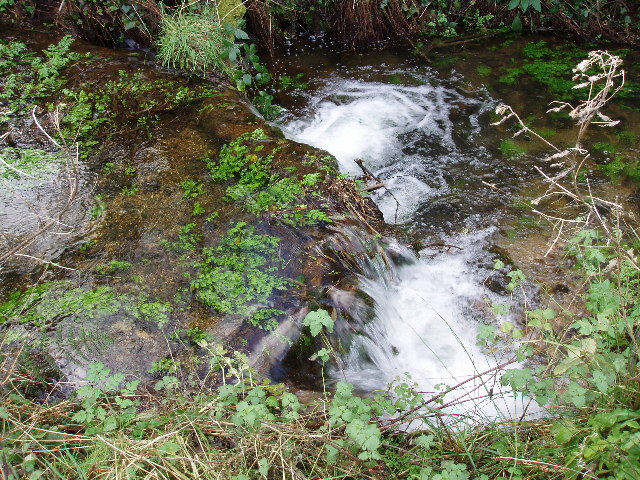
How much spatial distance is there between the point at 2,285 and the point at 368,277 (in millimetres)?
2378

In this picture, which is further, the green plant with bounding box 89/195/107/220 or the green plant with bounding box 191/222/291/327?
the green plant with bounding box 89/195/107/220

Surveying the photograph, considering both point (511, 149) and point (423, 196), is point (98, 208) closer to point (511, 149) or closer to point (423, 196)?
point (423, 196)

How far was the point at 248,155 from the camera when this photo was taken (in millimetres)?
4250

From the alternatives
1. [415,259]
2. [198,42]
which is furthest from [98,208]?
[415,259]

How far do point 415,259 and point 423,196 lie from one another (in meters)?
0.89

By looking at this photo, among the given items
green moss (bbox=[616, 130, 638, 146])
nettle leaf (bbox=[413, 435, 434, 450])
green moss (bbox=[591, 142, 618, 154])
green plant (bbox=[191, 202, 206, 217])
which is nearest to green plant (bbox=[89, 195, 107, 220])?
green plant (bbox=[191, 202, 206, 217])

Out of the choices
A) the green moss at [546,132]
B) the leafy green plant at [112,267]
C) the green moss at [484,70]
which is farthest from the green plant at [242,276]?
the green moss at [484,70]

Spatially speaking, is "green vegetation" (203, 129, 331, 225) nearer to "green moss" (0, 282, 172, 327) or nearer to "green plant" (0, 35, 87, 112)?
"green moss" (0, 282, 172, 327)

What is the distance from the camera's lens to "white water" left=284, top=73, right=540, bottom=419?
3.27 meters

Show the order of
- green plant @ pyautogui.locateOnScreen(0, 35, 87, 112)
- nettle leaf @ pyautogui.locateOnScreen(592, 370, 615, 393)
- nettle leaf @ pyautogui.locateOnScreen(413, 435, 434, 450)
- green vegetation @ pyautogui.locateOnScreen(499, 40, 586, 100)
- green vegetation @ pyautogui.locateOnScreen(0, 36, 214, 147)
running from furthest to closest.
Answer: green vegetation @ pyautogui.locateOnScreen(499, 40, 586, 100), green plant @ pyautogui.locateOnScreen(0, 35, 87, 112), green vegetation @ pyautogui.locateOnScreen(0, 36, 214, 147), nettle leaf @ pyautogui.locateOnScreen(413, 435, 434, 450), nettle leaf @ pyautogui.locateOnScreen(592, 370, 615, 393)

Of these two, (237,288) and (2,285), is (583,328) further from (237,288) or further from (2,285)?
(2,285)

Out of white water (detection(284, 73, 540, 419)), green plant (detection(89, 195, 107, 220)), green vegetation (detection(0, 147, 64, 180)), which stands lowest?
white water (detection(284, 73, 540, 419))

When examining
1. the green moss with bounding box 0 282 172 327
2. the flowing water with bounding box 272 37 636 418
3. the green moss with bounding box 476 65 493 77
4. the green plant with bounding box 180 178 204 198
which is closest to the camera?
the green moss with bounding box 0 282 172 327

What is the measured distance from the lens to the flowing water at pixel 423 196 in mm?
3373
